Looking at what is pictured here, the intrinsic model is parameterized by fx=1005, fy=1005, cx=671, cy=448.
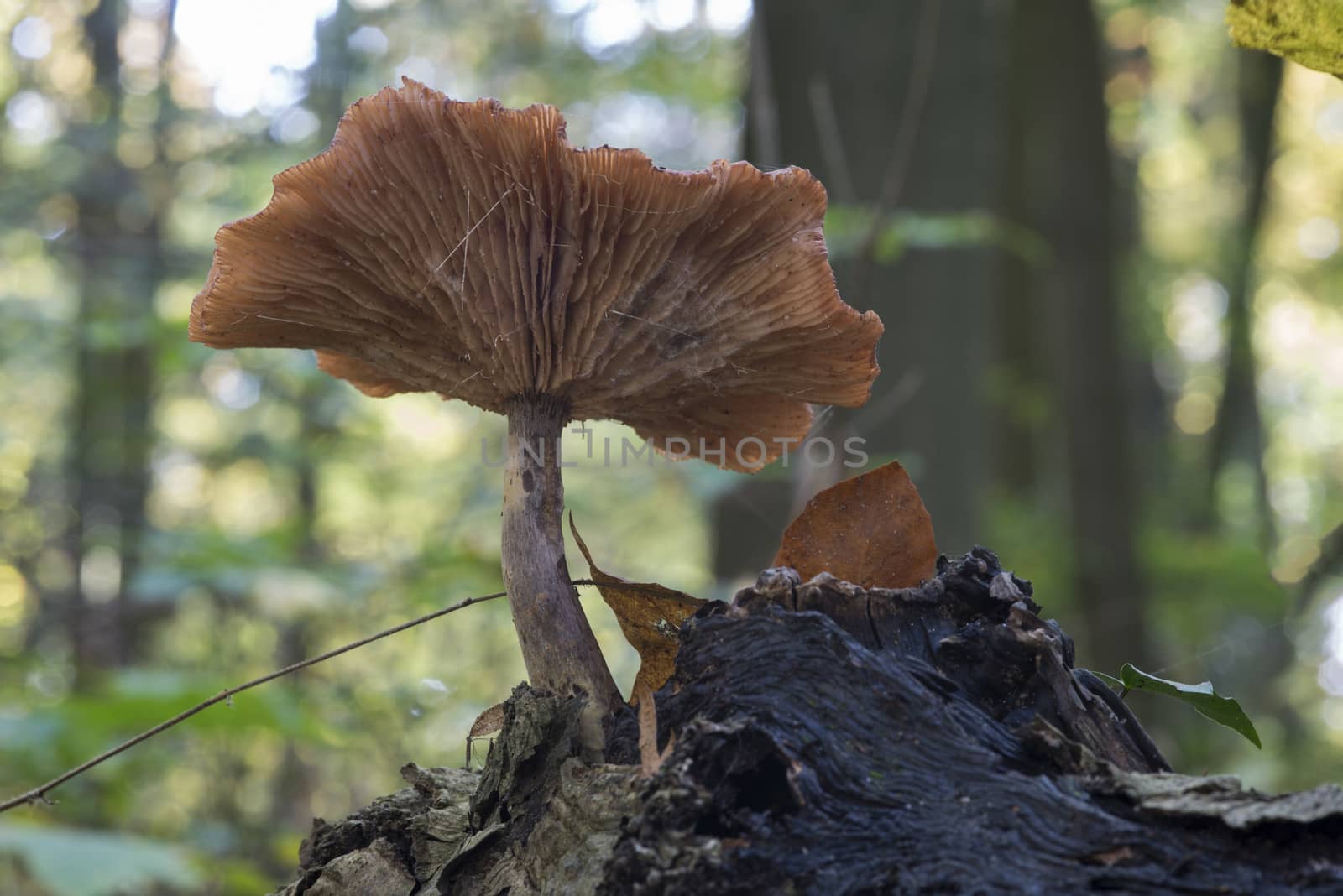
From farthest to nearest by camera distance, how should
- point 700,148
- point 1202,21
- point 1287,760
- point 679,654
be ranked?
point 1202,21, point 700,148, point 1287,760, point 679,654

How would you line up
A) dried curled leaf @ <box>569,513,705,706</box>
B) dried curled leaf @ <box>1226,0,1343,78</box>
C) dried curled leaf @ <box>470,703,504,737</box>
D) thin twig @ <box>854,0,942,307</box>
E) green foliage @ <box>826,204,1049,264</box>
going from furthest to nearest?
green foliage @ <box>826,204,1049,264</box> → thin twig @ <box>854,0,942,307</box> → dried curled leaf @ <box>470,703,504,737</box> → dried curled leaf @ <box>569,513,705,706</box> → dried curled leaf @ <box>1226,0,1343,78</box>

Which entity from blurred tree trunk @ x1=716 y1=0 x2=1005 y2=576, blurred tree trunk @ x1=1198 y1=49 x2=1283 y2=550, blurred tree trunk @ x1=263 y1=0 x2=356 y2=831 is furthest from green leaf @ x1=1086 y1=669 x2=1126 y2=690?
blurred tree trunk @ x1=1198 y1=49 x2=1283 y2=550

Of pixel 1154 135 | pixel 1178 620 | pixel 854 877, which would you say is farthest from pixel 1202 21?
pixel 854 877

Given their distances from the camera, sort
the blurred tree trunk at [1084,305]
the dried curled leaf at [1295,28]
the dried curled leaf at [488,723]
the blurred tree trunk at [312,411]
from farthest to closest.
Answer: the blurred tree trunk at [1084,305] → the blurred tree trunk at [312,411] → the dried curled leaf at [488,723] → the dried curled leaf at [1295,28]

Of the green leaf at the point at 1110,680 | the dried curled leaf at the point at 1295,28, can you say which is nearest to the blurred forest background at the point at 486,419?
the green leaf at the point at 1110,680

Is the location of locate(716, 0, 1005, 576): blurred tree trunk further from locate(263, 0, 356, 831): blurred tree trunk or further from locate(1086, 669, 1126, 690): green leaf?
locate(263, 0, 356, 831): blurred tree trunk

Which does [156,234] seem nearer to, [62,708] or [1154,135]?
[62,708]

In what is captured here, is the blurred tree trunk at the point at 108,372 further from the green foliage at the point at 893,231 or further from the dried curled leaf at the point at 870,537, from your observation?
the dried curled leaf at the point at 870,537
